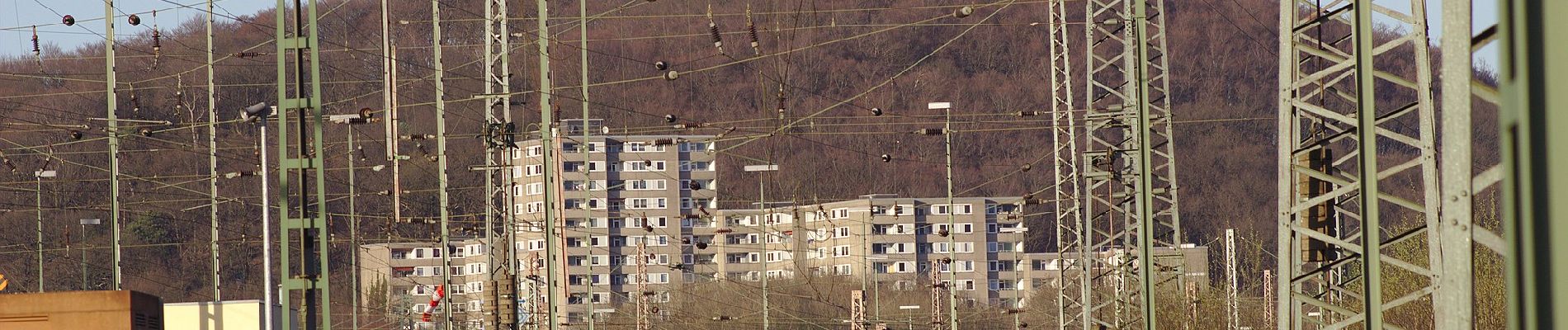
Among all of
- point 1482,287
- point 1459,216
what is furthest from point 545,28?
point 1459,216

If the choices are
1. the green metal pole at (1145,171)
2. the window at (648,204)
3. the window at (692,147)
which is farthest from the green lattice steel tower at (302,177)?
the window at (648,204)

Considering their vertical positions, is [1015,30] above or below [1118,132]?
above

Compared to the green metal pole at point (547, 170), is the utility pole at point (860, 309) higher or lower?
lower

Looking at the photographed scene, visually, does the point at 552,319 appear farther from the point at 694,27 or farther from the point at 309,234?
the point at 694,27

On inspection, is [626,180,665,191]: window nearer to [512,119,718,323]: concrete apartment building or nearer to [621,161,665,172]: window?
[512,119,718,323]: concrete apartment building

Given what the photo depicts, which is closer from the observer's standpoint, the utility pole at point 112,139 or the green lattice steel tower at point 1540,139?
the green lattice steel tower at point 1540,139

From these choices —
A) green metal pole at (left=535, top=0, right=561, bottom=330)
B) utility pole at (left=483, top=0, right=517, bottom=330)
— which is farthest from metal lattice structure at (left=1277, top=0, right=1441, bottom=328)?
utility pole at (left=483, top=0, right=517, bottom=330)

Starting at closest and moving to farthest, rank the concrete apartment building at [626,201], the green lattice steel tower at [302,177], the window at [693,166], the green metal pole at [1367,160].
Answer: the green metal pole at [1367,160], the green lattice steel tower at [302,177], the concrete apartment building at [626,201], the window at [693,166]

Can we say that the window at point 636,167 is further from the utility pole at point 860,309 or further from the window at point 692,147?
the utility pole at point 860,309
